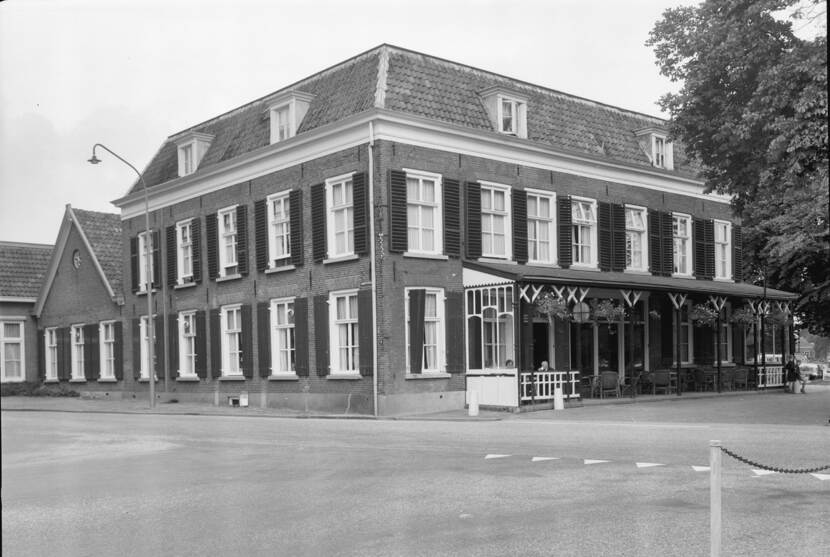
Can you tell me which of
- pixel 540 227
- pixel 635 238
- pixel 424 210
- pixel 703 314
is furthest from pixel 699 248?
pixel 424 210

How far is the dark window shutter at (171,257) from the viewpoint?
3089 centimetres

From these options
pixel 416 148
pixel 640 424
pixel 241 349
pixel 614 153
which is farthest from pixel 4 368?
pixel 614 153

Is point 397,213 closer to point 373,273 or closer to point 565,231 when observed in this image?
point 373,273

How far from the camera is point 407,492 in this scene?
960cm

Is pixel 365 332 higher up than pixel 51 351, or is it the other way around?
pixel 51 351

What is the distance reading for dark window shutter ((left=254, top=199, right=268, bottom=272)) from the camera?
2700 cm

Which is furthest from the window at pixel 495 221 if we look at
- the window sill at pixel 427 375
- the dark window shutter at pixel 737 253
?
the dark window shutter at pixel 737 253

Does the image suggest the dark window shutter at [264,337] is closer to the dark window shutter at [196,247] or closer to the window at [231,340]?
the window at [231,340]

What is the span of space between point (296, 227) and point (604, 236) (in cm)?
983

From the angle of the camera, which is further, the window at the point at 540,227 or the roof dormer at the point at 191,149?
the roof dormer at the point at 191,149

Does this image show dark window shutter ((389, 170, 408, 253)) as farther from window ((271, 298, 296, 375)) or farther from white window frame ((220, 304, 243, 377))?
white window frame ((220, 304, 243, 377))

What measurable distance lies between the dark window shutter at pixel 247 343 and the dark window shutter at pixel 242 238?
125 centimetres

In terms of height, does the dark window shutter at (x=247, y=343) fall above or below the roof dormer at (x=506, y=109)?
below

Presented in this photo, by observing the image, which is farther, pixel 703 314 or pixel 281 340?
pixel 703 314
